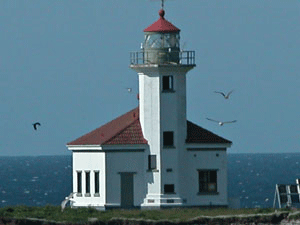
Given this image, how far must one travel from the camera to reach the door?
61.3m

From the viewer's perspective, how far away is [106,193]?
61.1 meters

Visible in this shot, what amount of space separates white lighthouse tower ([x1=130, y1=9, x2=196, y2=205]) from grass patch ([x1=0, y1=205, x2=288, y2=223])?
1.51 meters

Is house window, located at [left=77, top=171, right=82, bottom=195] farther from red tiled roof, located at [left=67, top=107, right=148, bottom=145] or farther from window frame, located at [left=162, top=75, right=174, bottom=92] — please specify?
window frame, located at [left=162, top=75, right=174, bottom=92]

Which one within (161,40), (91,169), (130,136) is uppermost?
(161,40)

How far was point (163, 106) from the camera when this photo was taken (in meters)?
61.5

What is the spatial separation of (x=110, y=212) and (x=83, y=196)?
13.8ft

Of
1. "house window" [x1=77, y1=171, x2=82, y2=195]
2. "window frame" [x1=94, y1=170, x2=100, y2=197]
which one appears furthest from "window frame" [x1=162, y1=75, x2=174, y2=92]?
"house window" [x1=77, y1=171, x2=82, y2=195]

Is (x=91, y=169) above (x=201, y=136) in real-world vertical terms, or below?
below

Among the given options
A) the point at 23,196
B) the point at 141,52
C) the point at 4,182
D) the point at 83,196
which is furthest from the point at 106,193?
the point at 4,182

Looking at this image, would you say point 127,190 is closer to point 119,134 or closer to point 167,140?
point 119,134

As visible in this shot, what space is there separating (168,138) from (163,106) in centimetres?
139

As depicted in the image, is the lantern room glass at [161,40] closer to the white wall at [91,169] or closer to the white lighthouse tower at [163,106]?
the white lighthouse tower at [163,106]

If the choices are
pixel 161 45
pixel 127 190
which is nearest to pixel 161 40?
pixel 161 45

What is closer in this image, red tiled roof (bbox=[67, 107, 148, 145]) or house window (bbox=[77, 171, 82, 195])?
red tiled roof (bbox=[67, 107, 148, 145])
